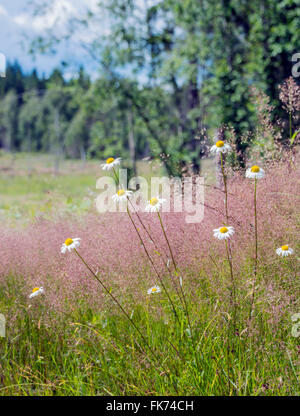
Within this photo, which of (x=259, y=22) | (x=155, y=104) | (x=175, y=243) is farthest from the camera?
(x=155, y=104)

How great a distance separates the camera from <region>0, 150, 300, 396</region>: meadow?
141 cm

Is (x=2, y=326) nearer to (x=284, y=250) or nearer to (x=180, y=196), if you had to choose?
(x=180, y=196)

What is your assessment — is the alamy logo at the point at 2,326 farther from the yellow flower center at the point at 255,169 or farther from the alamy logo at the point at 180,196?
the yellow flower center at the point at 255,169

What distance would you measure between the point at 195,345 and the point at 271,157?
43.8 inches

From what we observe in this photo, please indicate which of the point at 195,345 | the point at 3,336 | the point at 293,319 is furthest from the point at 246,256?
the point at 3,336

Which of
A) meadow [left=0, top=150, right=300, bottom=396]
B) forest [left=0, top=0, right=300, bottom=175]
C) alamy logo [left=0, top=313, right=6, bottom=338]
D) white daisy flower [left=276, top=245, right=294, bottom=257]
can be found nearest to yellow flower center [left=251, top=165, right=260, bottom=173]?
meadow [left=0, top=150, right=300, bottom=396]

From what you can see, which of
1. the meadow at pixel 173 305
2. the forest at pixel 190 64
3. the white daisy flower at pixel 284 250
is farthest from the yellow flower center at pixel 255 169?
the forest at pixel 190 64

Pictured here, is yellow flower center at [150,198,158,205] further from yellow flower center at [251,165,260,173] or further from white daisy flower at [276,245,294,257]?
white daisy flower at [276,245,294,257]

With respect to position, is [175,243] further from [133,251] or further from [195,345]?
[195,345]

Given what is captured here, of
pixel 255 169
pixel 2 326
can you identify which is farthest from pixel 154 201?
pixel 2 326

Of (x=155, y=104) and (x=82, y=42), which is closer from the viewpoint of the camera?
(x=82, y=42)

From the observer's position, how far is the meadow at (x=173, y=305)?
1413mm

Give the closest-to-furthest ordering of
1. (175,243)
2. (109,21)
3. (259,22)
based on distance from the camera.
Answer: (175,243) < (259,22) < (109,21)

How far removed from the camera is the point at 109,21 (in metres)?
7.33
